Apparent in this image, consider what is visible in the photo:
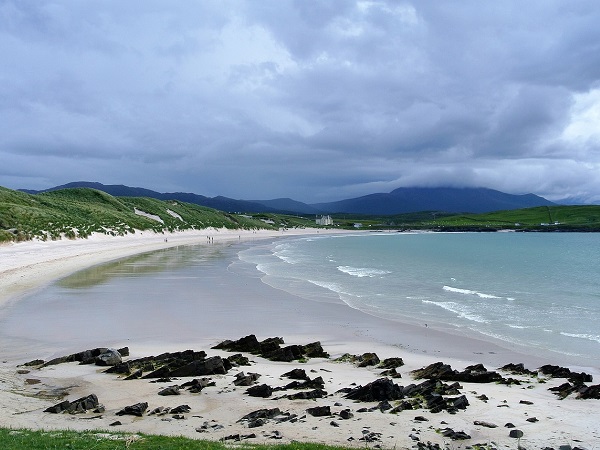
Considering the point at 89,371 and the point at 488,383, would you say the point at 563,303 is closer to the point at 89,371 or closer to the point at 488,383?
the point at 488,383

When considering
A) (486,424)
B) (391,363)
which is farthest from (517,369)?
(486,424)

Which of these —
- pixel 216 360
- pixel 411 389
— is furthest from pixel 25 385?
pixel 411 389

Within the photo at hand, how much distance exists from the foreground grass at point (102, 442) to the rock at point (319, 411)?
5.85ft

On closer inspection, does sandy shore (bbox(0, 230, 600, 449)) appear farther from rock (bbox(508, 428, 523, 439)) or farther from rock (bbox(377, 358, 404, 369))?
rock (bbox(377, 358, 404, 369))

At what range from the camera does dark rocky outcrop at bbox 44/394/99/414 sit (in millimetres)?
10117

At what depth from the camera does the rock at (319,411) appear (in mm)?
10102

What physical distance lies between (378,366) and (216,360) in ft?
14.9

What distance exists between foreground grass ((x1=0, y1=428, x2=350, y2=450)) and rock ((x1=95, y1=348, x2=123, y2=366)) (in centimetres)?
521

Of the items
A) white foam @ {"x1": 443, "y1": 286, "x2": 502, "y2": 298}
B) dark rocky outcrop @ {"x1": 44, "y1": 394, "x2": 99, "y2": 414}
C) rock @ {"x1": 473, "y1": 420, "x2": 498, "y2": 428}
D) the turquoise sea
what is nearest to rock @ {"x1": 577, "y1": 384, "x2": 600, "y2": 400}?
rock @ {"x1": 473, "y1": 420, "x2": 498, "y2": 428}

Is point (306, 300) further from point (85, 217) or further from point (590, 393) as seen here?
point (85, 217)

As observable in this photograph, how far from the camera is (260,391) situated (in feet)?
37.3

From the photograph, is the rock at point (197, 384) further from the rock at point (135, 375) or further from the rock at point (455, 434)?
the rock at point (455, 434)

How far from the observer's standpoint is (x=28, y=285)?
29.9 m

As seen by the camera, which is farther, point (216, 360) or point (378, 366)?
point (378, 366)
